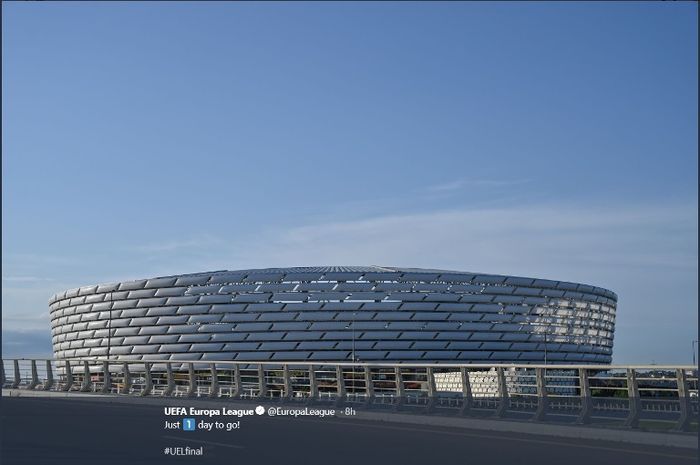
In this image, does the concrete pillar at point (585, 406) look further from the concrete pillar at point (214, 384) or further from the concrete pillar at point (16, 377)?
the concrete pillar at point (16, 377)

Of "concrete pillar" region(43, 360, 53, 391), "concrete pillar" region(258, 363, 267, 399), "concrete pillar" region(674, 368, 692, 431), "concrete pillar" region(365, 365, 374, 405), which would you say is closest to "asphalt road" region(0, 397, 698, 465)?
"concrete pillar" region(674, 368, 692, 431)

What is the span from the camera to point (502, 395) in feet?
60.1

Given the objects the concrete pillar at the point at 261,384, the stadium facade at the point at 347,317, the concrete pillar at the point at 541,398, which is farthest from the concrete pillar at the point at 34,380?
the stadium facade at the point at 347,317

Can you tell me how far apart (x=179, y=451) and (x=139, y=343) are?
360ft

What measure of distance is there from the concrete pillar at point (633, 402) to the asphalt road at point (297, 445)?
1.01 meters

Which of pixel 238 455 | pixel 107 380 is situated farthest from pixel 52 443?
pixel 107 380

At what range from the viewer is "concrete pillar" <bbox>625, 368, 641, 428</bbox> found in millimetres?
15055

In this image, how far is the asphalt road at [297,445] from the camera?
11406mm

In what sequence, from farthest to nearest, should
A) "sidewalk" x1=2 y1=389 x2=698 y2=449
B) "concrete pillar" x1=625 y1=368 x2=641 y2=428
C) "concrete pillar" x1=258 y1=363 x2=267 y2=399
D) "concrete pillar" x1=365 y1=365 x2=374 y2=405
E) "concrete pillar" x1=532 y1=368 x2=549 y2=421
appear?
"concrete pillar" x1=258 y1=363 x2=267 y2=399, "concrete pillar" x1=365 y1=365 x2=374 y2=405, "concrete pillar" x1=532 y1=368 x2=549 y2=421, "concrete pillar" x1=625 y1=368 x2=641 y2=428, "sidewalk" x1=2 y1=389 x2=698 y2=449

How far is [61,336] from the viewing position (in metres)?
137

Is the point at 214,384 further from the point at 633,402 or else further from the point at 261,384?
the point at 633,402

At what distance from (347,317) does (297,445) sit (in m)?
94.1

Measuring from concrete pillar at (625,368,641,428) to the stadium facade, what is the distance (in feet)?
291

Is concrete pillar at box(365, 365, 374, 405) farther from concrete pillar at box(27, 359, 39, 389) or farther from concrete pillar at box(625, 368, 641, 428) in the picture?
A: concrete pillar at box(27, 359, 39, 389)
